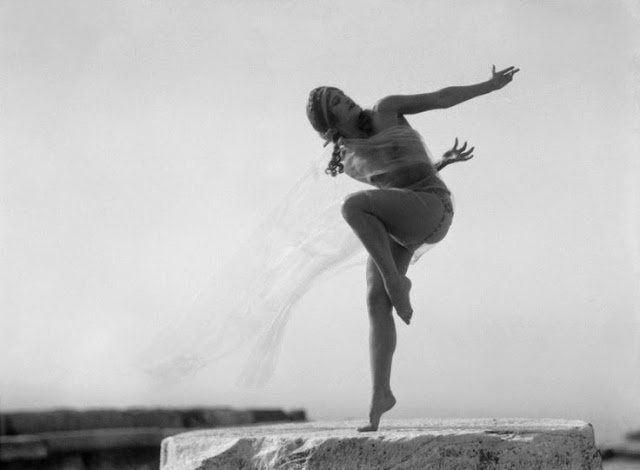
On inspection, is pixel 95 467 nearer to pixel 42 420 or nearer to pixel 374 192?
pixel 42 420

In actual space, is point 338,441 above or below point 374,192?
below

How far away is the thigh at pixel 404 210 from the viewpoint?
539cm

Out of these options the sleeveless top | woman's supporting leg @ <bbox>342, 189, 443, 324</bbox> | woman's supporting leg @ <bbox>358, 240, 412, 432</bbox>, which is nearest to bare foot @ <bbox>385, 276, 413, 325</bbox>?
woman's supporting leg @ <bbox>342, 189, 443, 324</bbox>

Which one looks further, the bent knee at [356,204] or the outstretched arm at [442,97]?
the outstretched arm at [442,97]

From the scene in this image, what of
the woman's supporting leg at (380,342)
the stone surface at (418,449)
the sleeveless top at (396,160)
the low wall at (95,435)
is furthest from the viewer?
the low wall at (95,435)

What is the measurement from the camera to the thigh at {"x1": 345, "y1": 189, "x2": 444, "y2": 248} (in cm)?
539

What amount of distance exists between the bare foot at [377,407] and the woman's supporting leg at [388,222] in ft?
1.32

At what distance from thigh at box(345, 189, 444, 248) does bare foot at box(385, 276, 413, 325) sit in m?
0.25

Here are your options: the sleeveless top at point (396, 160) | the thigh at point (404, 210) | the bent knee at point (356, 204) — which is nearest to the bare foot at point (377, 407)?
the thigh at point (404, 210)

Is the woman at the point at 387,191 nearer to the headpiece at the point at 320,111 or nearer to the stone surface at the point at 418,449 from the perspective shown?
the headpiece at the point at 320,111

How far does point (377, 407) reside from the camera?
17.9ft

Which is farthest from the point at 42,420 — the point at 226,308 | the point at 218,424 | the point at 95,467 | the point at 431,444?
the point at 431,444

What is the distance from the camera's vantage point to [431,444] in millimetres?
4797

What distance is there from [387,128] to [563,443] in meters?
1.85
